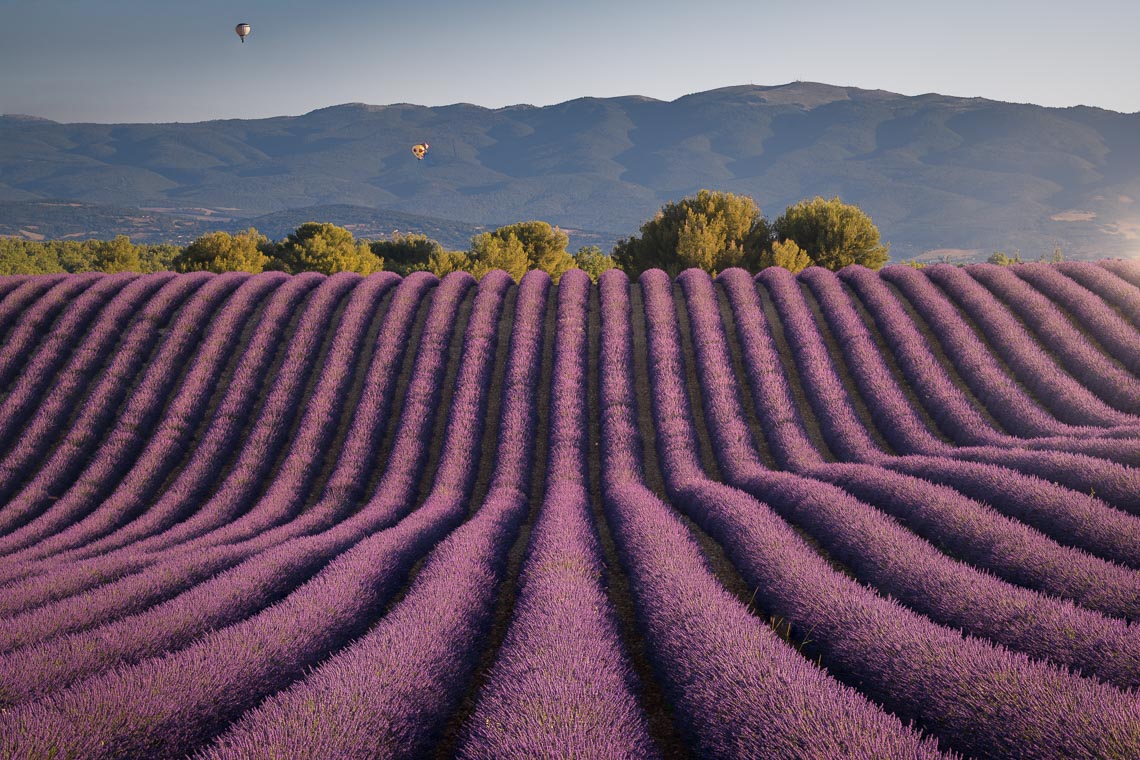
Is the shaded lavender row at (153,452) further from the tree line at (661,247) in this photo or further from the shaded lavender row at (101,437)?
the tree line at (661,247)

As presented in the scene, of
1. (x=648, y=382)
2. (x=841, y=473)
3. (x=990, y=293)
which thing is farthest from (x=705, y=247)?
(x=841, y=473)

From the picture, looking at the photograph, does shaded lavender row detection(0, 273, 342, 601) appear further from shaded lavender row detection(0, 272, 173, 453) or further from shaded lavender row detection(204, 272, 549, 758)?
shaded lavender row detection(0, 272, 173, 453)

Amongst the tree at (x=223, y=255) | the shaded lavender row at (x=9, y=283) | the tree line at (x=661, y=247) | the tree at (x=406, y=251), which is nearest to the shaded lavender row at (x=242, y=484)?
the shaded lavender row at (x=9, y=283)

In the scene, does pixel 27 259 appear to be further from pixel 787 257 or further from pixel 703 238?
pixel 787 257

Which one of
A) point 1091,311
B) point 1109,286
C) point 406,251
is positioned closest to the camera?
point 1091,311

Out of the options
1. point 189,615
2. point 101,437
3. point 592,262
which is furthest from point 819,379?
point 592,262

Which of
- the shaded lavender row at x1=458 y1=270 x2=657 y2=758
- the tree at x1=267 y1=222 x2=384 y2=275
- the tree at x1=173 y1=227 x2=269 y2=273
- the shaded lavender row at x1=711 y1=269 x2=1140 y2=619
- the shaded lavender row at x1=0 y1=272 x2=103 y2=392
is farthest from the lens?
the tree at x1=267 y1=222 x2=384 y2=275

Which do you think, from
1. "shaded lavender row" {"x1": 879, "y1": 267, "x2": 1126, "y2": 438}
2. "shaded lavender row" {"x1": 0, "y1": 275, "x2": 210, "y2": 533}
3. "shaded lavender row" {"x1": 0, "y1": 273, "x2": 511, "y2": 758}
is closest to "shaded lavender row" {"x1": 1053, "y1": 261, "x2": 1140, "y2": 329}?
"shaded lavender row" {"x1": 879, "y1": 267, "x2": 1126, "y2": 438}
